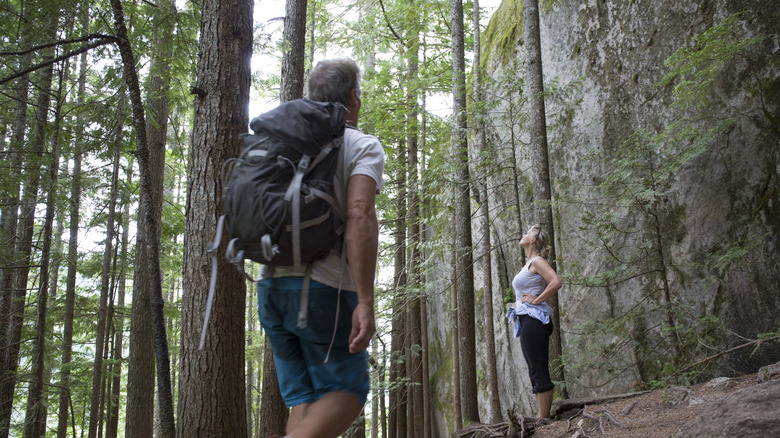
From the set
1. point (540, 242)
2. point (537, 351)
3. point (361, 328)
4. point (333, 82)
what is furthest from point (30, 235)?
point (361, 328)

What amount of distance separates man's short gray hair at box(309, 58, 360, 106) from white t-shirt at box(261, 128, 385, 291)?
0.31 m

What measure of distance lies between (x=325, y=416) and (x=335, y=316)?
1.29 feet

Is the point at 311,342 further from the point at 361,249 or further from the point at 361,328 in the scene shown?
the point at 361,249

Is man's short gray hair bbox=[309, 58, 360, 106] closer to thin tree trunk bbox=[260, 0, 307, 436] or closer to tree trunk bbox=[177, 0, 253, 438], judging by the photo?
tree trunk bbox=[177, 0, 253, 438]

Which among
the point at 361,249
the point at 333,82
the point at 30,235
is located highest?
the point at 30,235

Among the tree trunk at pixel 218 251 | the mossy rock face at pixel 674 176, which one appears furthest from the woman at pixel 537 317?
the tree trunk at pixel 218 251

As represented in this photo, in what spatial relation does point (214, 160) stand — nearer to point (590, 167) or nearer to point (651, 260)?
point (651, 260)

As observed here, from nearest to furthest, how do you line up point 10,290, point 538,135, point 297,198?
point 297,198 < point 538,135 < point 10,290

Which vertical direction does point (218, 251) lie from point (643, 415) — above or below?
above

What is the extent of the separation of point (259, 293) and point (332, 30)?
13246 millimetres

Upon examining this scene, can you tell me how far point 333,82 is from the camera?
7.87 feet

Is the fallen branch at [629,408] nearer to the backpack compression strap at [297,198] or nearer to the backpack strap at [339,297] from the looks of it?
the backpack strap at [339,297]

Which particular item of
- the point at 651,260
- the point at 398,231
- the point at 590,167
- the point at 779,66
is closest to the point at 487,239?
the point at 590,167

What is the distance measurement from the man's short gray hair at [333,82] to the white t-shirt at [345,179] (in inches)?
12.2
